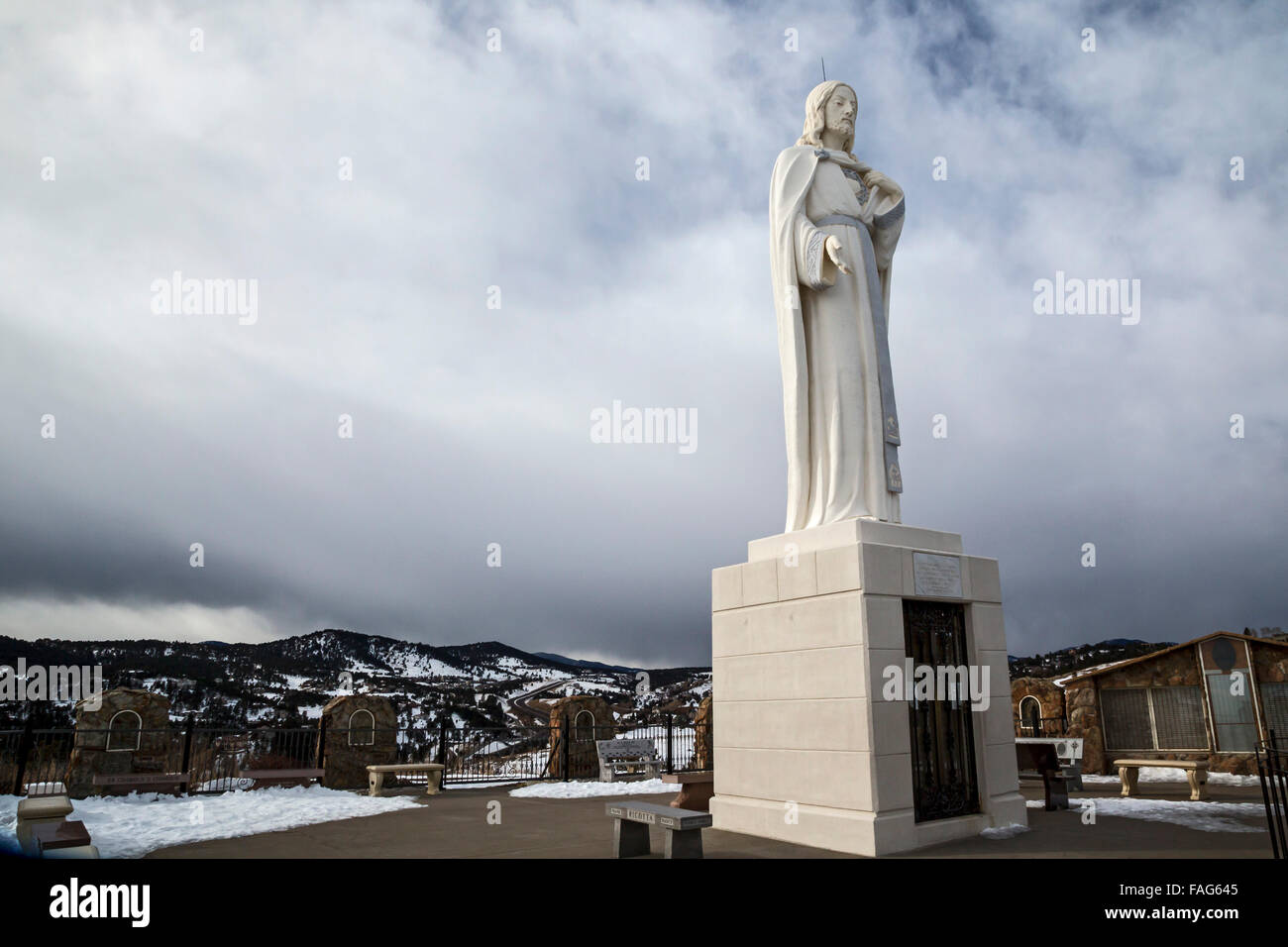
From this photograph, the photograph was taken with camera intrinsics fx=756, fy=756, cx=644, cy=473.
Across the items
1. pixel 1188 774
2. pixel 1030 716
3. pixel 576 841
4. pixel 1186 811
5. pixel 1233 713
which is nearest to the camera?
pixel 576 841

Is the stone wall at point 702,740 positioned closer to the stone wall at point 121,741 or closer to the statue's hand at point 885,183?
the stone wall at point 121,741

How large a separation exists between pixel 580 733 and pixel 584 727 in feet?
0.53

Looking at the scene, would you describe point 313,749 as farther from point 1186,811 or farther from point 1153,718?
point 1153,718

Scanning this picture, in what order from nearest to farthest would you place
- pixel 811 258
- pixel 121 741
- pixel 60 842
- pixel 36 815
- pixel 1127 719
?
1. pixel 60 842
2. pixel 36 815
3. pixel 811 258
4. pixel 121 741
5. pixel 1127 719

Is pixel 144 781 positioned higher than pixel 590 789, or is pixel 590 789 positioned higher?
pixel 144 781

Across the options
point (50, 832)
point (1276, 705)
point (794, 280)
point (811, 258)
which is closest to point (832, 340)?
point (794, 280)

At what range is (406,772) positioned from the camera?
43.7 ft

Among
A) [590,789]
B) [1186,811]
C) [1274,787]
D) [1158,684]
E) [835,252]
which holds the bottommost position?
[590,789]

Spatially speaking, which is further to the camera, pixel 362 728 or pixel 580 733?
pixel 580 733

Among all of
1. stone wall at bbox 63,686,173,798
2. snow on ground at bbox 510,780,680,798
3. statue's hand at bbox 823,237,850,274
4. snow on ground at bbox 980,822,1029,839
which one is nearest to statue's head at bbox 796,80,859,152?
statue's hand at bbox 823,237,850,274

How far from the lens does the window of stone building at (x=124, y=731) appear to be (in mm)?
13158

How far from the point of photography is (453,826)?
9016mm

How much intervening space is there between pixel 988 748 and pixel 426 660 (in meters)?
38.7

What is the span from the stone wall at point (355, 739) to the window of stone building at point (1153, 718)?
1531 centimetres
